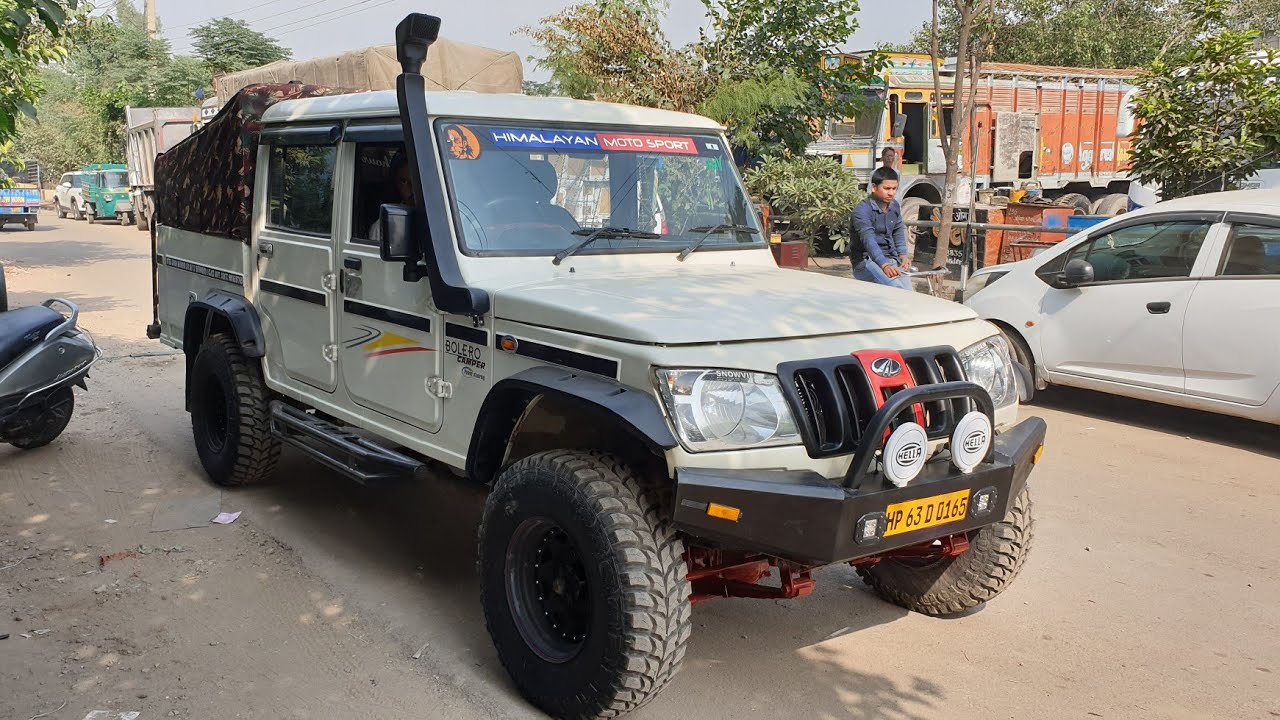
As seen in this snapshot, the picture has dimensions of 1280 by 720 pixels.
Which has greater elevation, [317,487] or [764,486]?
[764,486]

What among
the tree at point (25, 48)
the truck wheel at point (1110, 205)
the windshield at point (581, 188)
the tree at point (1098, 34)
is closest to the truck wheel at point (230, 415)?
the tree at point (25, 48)

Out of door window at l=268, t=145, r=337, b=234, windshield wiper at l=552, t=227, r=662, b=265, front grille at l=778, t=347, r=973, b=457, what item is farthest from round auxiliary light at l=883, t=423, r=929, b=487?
door window at l=268, t=145, r=337, b=234

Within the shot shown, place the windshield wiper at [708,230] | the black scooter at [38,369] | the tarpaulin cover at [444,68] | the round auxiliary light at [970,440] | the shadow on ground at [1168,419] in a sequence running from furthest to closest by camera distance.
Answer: the tarpaulin cover at [444,68]
the shadow on ground at [1168,419]
the black scooter at [38,369]
the windshield wiper at [708,230]
the round auxiliary light at [970,440]

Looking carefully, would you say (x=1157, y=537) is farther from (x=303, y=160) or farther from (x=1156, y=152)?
(x=1156, y=152)

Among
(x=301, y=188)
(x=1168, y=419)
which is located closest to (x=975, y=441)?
(x=301, y=188)

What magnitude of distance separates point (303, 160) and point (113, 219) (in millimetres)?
33856

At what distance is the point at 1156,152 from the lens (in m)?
10.8

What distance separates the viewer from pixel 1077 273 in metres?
7.71

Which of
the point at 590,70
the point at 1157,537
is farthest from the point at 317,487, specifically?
the point at 590,70

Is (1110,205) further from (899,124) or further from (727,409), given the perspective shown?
(727,409)

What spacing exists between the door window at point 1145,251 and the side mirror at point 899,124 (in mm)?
9714

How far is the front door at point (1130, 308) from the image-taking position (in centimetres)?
721

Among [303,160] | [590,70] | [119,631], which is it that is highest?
[590,70]

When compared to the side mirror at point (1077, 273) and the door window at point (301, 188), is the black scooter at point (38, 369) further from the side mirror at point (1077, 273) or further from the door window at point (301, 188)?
the side mirror at point (1077, 273)
